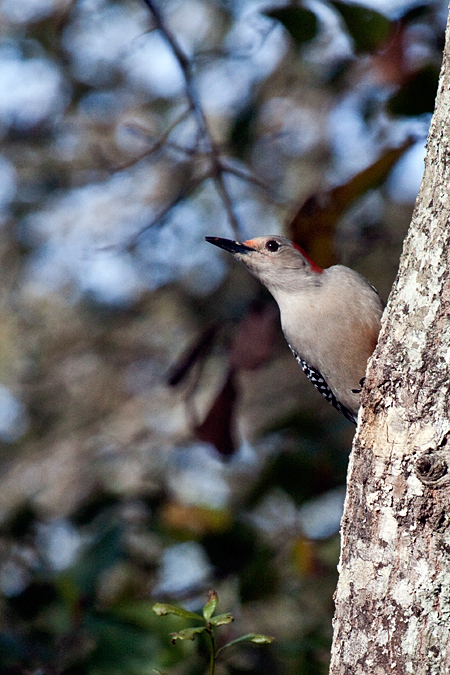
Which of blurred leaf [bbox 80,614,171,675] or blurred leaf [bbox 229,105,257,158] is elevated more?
blurred leaf [bbox 229,105,257,158]

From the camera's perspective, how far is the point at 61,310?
355 inches

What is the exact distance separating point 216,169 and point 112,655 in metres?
2.66

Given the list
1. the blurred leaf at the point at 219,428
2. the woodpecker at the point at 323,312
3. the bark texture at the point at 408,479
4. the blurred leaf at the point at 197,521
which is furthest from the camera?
the blurred leaf at the point at 197,521

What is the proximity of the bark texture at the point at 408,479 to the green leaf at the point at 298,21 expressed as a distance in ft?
6.20

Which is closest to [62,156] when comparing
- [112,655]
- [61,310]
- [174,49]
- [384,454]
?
[61,310]

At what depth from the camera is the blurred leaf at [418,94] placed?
12.8 feet

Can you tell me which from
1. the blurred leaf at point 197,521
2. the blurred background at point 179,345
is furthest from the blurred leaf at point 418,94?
the blurred leaf at point 197,521

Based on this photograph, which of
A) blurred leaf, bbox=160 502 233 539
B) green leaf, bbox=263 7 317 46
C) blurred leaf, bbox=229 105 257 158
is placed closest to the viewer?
green leaf, bbox=263 7 317 46

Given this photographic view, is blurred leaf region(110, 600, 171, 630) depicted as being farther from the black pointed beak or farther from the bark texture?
the black pointed beak

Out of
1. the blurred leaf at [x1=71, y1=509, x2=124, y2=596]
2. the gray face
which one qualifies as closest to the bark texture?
the blurred leaf at [x1=71, y1=509, x2=124, y2=596]

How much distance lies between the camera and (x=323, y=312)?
416 centimetres

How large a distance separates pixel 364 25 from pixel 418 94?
0.50 meters

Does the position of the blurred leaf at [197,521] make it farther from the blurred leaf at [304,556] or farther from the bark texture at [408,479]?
the bark texture at [408,479]

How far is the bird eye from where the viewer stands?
4.60m
